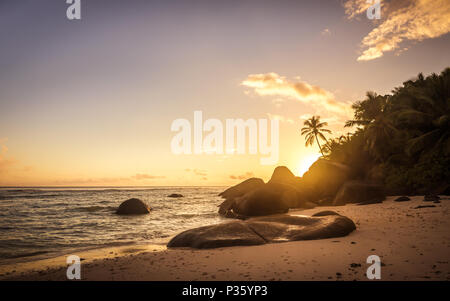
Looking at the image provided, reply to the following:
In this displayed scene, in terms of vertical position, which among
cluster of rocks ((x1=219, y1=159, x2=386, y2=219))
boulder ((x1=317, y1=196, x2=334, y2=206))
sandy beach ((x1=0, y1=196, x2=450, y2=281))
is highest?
sandy beach ((x1=0, y1=196, x2=450, y2=281))

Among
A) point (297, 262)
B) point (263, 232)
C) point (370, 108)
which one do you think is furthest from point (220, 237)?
point (370, 108)

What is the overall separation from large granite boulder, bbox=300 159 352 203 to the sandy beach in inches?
755

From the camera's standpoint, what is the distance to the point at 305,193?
87.1 ft

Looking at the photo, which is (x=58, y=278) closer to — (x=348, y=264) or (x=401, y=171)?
(x=348, y=264)

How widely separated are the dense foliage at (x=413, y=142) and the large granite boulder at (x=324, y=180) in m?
3.04

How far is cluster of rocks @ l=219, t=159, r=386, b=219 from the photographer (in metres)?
17.9

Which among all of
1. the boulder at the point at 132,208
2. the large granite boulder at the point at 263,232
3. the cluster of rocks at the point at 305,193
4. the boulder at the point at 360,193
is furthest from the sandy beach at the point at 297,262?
the boulder at the point at 132,208

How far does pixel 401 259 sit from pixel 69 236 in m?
13.1

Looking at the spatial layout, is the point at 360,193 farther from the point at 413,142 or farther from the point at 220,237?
the point at 220,237

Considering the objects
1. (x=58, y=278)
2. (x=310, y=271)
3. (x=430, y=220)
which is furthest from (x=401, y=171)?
(x=58, y=278)

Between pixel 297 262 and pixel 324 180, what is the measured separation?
2398 cm

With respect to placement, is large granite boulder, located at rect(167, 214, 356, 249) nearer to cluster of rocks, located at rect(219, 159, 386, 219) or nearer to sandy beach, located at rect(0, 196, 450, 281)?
sandy beach, located at rect(0, 196, 450, 281)

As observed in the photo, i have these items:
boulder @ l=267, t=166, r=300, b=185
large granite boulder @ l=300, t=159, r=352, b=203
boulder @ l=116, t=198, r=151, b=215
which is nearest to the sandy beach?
boulder @ l=116, t=198, r=151, b=215
